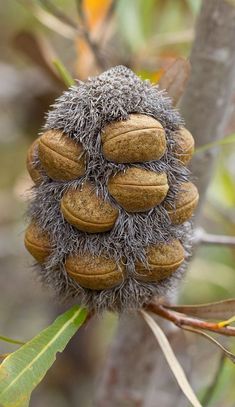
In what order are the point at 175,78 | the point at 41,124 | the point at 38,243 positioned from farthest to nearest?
1. the point at 41,124
2. the point at 175,78
3. the point at 38,243

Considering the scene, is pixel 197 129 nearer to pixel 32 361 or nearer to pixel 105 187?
pixel 105 187

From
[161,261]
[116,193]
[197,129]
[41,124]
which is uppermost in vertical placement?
[41,124]

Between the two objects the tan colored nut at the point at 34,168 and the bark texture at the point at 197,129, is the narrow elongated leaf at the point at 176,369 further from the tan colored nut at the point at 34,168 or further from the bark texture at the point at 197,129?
the tan colored nut at the point at 34,168

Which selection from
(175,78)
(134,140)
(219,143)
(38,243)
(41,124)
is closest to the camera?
(134,140)

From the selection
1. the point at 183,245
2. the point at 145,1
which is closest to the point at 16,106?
the point at 145,1

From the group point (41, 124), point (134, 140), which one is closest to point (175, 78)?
point (134, 140)

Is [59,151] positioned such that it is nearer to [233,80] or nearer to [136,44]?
[233,80]
